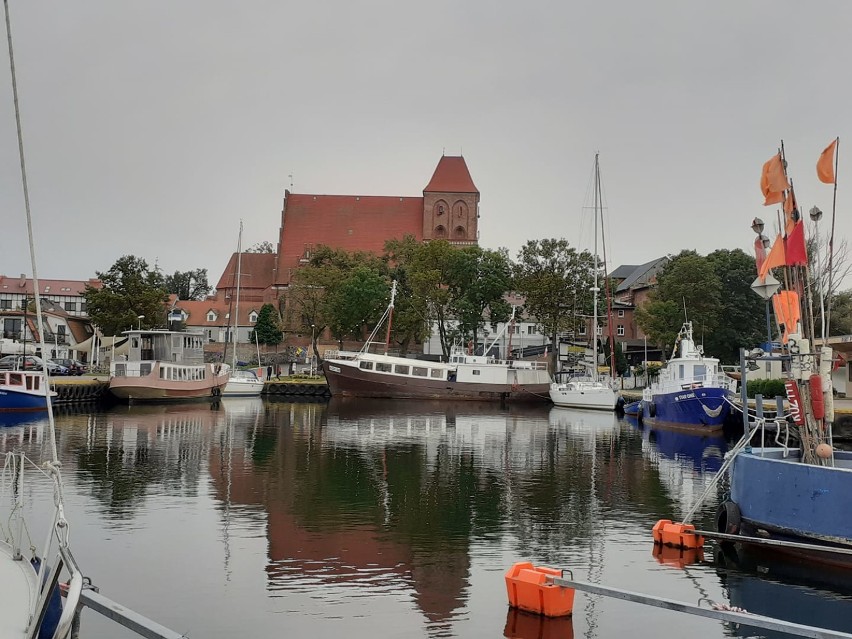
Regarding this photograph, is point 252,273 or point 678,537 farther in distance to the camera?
point 252,273

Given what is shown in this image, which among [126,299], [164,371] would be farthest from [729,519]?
[126,299]

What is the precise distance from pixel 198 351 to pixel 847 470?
182ft

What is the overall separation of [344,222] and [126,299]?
1667 inches

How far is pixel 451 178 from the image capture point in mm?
114875

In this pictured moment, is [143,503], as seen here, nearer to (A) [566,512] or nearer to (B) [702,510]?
(A) [566,512]

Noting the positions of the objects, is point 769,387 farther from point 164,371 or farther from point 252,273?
point 252,273

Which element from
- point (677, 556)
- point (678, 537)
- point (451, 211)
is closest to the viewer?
A: point (677, 556)

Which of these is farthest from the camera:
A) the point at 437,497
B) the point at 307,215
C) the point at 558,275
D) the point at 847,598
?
the point at 307,215

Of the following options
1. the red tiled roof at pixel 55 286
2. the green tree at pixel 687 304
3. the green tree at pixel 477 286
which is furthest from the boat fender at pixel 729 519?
the red tiled roof at pixel 55 286

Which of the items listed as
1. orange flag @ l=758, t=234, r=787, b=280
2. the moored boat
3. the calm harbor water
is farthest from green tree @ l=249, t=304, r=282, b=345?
orange flag @ l=758, t=234, r=787, b=280

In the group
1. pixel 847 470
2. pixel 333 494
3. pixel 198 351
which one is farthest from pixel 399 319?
pixel 847 470

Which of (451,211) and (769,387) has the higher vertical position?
(451,211)

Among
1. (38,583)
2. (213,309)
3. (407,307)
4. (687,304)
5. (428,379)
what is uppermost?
(213,309)

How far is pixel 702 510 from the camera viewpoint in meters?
20.1
